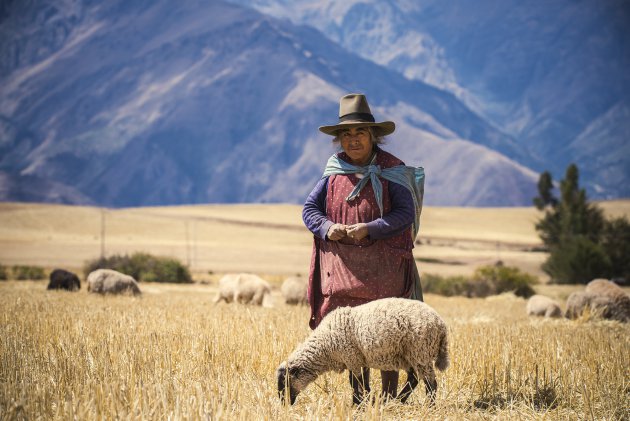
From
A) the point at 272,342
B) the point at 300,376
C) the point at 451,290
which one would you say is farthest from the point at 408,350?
the point at 451,290

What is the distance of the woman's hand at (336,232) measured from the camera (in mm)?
6148

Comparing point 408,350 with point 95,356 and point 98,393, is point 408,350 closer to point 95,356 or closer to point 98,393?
point 98,393

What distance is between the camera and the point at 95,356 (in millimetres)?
6984

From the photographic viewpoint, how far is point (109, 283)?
17891 mm

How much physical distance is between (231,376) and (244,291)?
11903mm

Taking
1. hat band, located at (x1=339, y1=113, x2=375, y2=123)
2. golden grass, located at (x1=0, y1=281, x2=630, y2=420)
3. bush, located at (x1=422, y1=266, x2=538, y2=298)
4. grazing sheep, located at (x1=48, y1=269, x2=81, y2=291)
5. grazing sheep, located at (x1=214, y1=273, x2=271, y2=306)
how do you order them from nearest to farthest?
golden grass, located at (x1=0, y1=281, x2=630, y2=420) → hat band, located at (x1=339, y1=113, x2=375, y2=123) → grazing sheep, located at (x1=214, y1=273, x2=271, y2=306) → grazing sheep, located at (x1=48, y1=269, x2=81, y2=291) → bush, located at (x1=422, y1=266, x2=538, y2=298)

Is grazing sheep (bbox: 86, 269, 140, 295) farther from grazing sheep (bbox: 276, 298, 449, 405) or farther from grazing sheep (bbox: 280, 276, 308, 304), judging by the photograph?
grazing sheep (bbox: 276, 298, 449, 405)

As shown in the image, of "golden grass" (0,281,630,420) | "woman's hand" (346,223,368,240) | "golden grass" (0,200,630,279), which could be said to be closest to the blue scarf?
"woman's hand" (346,223,368,240)

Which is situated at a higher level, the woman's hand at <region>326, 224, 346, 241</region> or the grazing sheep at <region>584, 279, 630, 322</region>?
the woman's hand at <region>326, 224, 346, 241</region>

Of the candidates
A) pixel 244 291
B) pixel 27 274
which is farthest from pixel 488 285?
pixel 27 274

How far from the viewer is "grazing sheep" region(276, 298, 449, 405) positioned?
5.77m

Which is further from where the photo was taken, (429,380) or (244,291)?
(244,291)

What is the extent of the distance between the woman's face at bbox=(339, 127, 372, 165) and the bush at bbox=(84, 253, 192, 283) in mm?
25487

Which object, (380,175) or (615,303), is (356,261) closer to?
(380,175)
